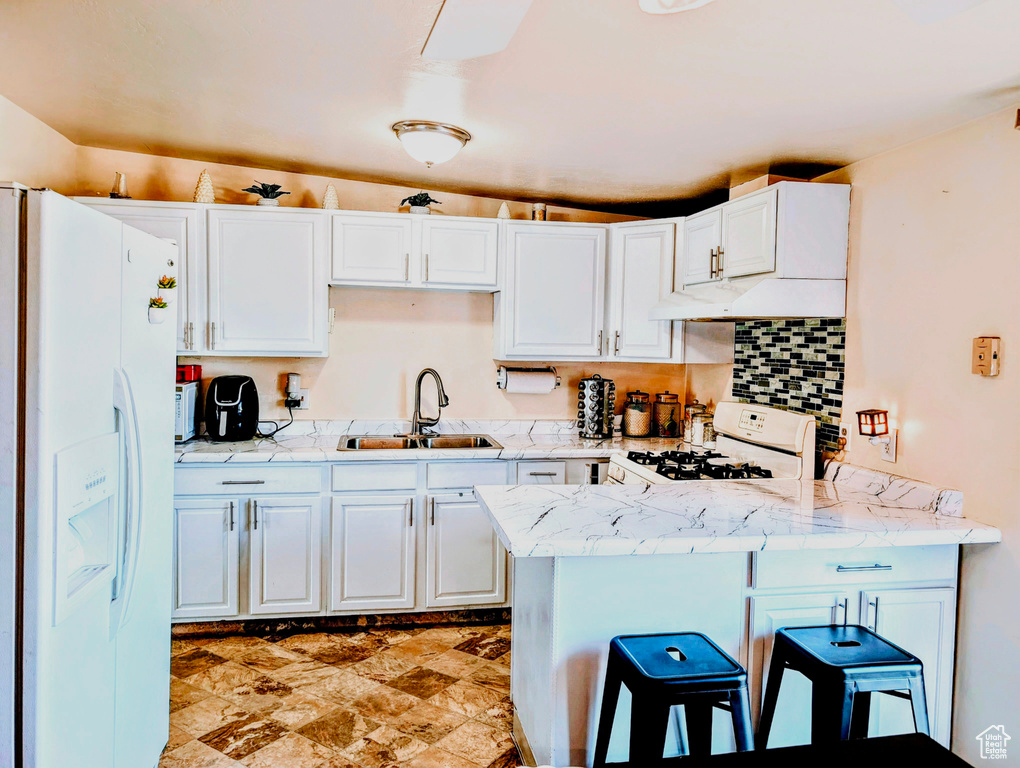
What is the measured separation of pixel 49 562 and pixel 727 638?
1775 mm

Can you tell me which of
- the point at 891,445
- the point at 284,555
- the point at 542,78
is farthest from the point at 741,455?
the point at 284,555

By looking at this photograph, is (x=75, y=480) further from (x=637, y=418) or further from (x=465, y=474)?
(x=637, y=418)

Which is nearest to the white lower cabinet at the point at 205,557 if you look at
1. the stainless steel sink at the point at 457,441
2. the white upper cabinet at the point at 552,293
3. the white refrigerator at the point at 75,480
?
the stainless steel sink at the point at 457,441

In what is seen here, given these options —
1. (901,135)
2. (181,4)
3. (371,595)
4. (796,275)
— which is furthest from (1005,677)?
(181,4)

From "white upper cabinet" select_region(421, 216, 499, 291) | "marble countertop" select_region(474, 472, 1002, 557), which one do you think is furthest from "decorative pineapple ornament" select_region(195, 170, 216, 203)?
"marble countertop" select_region(474, 472, 1002, 557)

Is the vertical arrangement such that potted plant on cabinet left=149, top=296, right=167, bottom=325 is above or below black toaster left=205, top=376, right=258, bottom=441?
above

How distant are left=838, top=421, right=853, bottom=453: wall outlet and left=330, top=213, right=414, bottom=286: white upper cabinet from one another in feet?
7.27

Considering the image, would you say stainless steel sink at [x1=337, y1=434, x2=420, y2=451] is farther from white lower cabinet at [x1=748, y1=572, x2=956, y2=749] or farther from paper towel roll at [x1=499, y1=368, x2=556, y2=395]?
white lower cabinet at [x1=748, y1=572, x2=956, y2=749]

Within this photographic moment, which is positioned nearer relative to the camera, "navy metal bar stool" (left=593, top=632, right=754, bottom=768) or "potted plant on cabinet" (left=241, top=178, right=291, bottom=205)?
"navy metal bar stool" (left=593, top=632, right=754, bottom=768)

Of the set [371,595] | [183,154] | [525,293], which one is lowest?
[371,595]

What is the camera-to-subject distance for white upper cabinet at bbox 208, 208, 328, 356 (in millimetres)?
3410

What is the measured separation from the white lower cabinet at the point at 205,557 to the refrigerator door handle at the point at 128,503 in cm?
148

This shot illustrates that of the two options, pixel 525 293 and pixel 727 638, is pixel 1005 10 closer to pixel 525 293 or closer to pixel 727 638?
pixel 727 638

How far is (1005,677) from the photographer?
6.87 feet
